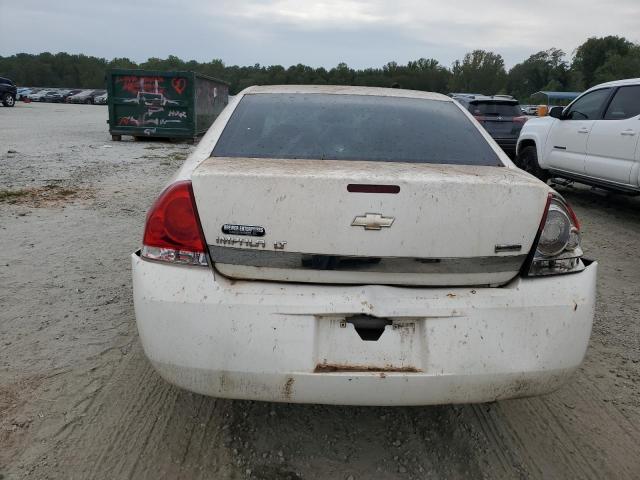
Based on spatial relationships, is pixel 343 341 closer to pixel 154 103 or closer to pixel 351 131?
pixel 351 131

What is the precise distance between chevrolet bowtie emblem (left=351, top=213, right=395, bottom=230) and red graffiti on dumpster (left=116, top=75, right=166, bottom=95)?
1379cm

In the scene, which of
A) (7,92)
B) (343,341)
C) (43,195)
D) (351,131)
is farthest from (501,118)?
(7,92)

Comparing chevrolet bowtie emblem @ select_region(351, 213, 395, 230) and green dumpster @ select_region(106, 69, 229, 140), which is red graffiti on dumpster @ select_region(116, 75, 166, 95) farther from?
chevrolet bowtie emblem @ select_region(351, 213, 395, 230)

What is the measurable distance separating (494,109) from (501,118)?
11.2 inches

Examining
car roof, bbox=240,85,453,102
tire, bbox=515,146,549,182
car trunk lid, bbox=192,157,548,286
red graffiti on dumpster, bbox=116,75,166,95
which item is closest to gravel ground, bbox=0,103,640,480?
car trunk lid, bbox=192,157,548,286

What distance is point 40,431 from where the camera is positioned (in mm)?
2350

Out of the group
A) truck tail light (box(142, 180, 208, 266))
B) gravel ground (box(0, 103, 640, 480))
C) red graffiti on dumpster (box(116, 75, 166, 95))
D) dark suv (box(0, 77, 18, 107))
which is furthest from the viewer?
dark suv (box(0, 77, 18, 107))

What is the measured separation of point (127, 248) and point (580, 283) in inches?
159

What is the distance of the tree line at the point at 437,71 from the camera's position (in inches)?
2876

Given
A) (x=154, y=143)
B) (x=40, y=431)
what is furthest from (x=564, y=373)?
(x=154, y=143)

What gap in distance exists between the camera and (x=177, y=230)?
6.72 feet

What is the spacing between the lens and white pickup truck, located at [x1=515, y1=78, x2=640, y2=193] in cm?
652

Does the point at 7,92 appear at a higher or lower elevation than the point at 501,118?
higher

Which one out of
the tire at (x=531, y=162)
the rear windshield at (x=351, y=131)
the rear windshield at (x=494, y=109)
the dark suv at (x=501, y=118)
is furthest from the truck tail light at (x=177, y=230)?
the rear windshield at (x=494, y=109)
